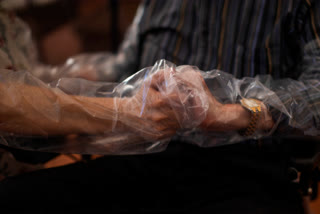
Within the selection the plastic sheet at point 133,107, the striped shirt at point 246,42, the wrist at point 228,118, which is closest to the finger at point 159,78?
the plastic sheet at point 133,107

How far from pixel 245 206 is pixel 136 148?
321 millimetres

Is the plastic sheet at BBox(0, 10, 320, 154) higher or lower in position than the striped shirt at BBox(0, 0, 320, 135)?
lower

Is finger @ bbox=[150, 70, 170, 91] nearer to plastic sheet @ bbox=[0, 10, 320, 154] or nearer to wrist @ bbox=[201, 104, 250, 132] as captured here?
plastic sheet @ bbox=[0, 10, 320, 154]

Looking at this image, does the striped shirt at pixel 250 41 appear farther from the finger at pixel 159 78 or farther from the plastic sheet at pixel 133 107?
the finger at pixel 159 78

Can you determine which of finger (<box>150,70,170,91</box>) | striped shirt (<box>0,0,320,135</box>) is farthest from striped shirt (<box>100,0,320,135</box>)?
finger (<box>150,70,170,91</box>)

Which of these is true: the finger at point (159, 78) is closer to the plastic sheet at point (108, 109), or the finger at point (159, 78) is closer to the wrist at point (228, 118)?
the plastic sheet at point (108, 109)

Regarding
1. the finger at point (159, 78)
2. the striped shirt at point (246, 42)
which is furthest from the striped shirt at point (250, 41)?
the finger at point (159, 78)

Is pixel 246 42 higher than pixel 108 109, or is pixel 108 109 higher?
pixel 246 42

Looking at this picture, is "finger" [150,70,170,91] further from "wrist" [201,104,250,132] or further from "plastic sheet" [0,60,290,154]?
"wrist" [201,104,250,132]

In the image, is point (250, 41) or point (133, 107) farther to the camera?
point (250, 41)

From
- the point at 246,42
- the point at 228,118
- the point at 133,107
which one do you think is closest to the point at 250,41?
the point at 246,42

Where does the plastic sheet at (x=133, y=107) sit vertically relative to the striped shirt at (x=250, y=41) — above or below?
below

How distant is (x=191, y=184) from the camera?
645 millimetres

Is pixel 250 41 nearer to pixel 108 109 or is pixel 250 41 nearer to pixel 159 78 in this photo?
pixel 159 78
